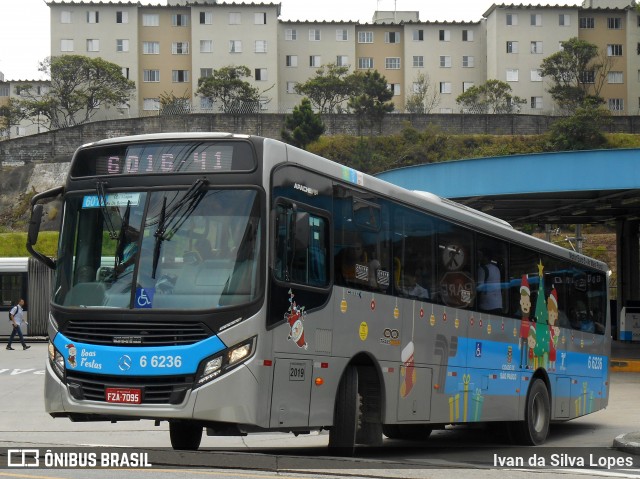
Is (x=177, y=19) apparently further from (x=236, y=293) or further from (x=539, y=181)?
(x=236, y=293)

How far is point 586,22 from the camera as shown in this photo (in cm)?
9600

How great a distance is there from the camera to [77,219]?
10648 millimetres

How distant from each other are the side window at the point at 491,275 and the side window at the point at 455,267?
0.26m

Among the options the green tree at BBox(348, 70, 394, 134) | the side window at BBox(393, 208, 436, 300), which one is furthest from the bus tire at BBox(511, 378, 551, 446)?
the green tree at BBox(348, 70, 394, 134)

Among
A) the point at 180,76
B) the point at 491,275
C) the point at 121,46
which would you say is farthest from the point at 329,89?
the point at 491,275

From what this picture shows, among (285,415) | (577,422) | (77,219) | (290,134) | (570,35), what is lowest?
(577,422)

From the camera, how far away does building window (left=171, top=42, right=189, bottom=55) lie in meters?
94.2

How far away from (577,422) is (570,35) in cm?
7929

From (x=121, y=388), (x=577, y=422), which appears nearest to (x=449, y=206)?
(x=121, y=388)

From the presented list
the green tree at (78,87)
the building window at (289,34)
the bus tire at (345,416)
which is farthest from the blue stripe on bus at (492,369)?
the building window at (289,34)

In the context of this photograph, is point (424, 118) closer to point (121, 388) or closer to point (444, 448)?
point (444, 448)

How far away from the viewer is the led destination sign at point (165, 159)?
1035cm

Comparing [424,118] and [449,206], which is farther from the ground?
[424,118]

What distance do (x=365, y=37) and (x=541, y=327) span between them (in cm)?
8269
